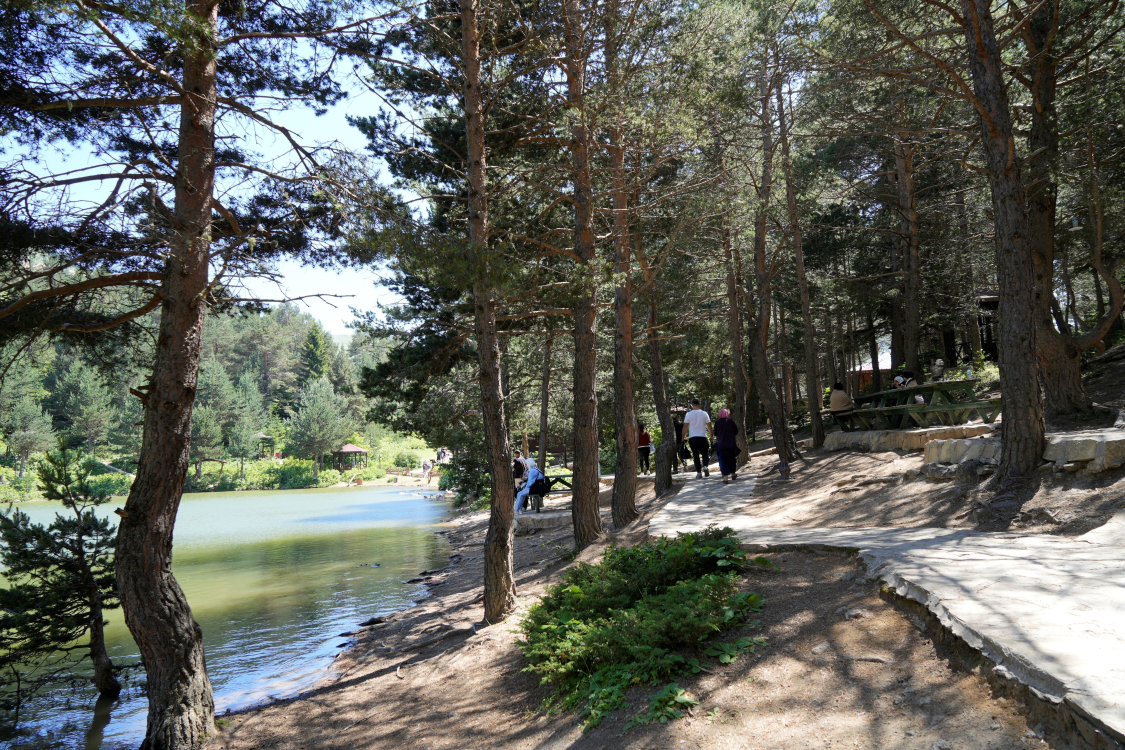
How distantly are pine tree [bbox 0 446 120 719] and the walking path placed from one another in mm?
7312

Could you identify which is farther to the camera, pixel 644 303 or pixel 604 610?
pixel 644 303

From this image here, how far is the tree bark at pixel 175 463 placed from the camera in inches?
222

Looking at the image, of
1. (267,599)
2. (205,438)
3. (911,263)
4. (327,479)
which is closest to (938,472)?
(911,263)

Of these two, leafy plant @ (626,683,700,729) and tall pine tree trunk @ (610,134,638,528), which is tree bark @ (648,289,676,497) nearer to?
tall pine tree trunk @ (610,134,638,528)

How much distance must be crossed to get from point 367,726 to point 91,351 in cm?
517

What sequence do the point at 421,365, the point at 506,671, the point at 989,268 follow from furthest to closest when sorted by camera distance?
1. the point at 989,268
2. the point at 421,365
3. the point at 506,671

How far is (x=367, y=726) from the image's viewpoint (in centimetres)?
552

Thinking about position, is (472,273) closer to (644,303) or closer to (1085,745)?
(1085,745)

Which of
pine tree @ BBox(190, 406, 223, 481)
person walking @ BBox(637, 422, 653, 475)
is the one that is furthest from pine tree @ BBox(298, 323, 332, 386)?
person walking @ BBox(637, 422, 653, 475)

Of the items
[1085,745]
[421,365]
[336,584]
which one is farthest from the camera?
[336,584]

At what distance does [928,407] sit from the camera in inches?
426

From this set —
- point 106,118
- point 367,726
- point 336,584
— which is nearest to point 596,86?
point 106,118

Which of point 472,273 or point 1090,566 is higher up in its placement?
point 472,273

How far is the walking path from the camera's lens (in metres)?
2.62
